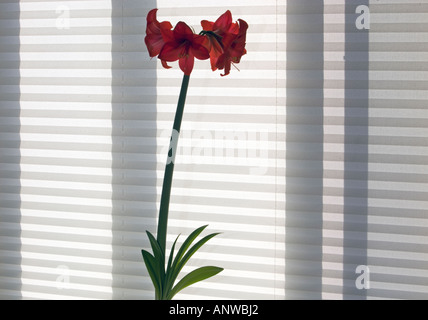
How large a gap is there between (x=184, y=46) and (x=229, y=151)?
45cm

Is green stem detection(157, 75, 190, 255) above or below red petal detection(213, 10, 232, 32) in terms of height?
below

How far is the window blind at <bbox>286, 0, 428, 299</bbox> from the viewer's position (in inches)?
64.1

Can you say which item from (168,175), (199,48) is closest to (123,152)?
(168,175)

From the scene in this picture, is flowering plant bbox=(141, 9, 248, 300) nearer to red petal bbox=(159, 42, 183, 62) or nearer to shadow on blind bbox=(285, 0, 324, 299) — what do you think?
red petal bbox=(159, 42, 183, 62)

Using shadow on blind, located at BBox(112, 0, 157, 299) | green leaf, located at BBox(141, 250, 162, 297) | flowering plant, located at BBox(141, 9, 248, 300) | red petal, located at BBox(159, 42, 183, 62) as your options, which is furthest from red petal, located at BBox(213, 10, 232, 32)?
green leaf, located at BBox(141, 250, 162, 297)

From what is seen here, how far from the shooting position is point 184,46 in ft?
4.73

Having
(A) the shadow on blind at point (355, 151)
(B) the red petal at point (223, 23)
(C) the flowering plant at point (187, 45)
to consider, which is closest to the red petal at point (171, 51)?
(C) the flowering plant at point (187, 45)

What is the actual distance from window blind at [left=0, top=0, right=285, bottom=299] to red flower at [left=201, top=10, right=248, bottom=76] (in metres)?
0.27

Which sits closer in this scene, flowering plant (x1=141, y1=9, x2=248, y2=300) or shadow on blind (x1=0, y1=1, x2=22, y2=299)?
flowering plant (x1=141, y1=9, x2=248, y2=300)

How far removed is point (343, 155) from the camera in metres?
1.68

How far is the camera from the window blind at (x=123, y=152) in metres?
1.74
